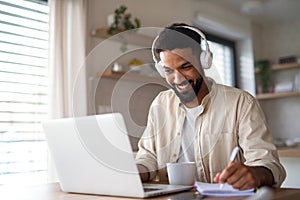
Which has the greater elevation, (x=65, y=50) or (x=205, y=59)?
(x=65, y=50)

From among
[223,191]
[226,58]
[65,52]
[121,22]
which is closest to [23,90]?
[65,52]

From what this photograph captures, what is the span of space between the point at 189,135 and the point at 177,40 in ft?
1.30

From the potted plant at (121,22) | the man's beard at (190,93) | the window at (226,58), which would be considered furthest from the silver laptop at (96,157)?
the window at (226,58)

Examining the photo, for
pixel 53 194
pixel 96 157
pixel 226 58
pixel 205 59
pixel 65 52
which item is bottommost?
pixel 53 194

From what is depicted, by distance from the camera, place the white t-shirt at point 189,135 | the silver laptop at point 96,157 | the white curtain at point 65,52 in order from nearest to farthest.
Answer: the silver laptop at point 96,157 < the white t-shirt at point 189,135 < the white curtain at point 65,52

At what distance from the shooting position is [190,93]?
4.78ft

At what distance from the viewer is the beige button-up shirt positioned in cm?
139

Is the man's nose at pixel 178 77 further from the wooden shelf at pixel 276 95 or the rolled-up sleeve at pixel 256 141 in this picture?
the wooden shelf at pixel 276 95

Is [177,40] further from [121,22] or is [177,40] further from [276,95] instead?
[276,95]

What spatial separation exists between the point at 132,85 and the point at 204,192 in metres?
0.57

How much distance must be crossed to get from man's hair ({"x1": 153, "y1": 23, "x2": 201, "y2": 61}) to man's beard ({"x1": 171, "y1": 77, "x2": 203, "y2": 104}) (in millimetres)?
104

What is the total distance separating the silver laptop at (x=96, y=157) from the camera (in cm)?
95

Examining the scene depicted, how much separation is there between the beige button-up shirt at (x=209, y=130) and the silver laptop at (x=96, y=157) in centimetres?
32

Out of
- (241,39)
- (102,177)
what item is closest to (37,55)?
(102,177)
